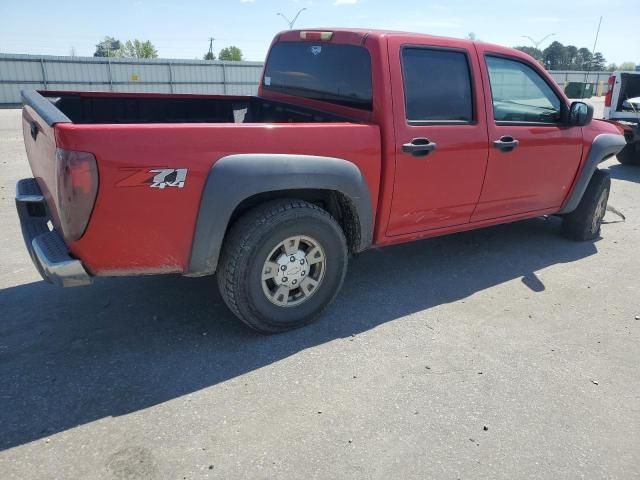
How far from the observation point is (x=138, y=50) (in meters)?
69.8

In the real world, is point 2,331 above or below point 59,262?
below

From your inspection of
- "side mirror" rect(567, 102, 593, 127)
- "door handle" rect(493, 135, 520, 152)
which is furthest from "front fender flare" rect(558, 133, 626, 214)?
"door handle" rect(493, 135, 520, 152)

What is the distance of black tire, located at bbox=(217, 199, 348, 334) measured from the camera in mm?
3076

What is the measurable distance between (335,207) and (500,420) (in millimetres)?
1697

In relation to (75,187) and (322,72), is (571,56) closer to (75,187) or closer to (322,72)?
(322,72)

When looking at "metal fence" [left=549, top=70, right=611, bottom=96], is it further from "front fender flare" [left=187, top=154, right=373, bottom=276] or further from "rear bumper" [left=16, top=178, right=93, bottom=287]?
"rear bumper" [left=16, top=178, right=93, bottom=287]

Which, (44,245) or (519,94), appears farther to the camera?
(519,94)

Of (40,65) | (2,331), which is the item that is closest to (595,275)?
(2,331)

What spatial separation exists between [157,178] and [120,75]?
84.6ft

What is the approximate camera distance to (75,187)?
8.23 feet

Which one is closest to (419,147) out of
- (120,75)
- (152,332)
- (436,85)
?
(436,85)

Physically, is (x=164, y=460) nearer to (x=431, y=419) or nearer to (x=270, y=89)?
(x=431, y=419)

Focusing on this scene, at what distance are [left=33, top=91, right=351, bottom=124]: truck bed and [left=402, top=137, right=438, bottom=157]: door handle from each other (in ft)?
1.65

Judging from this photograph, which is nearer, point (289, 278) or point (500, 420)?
point (500, 420)
